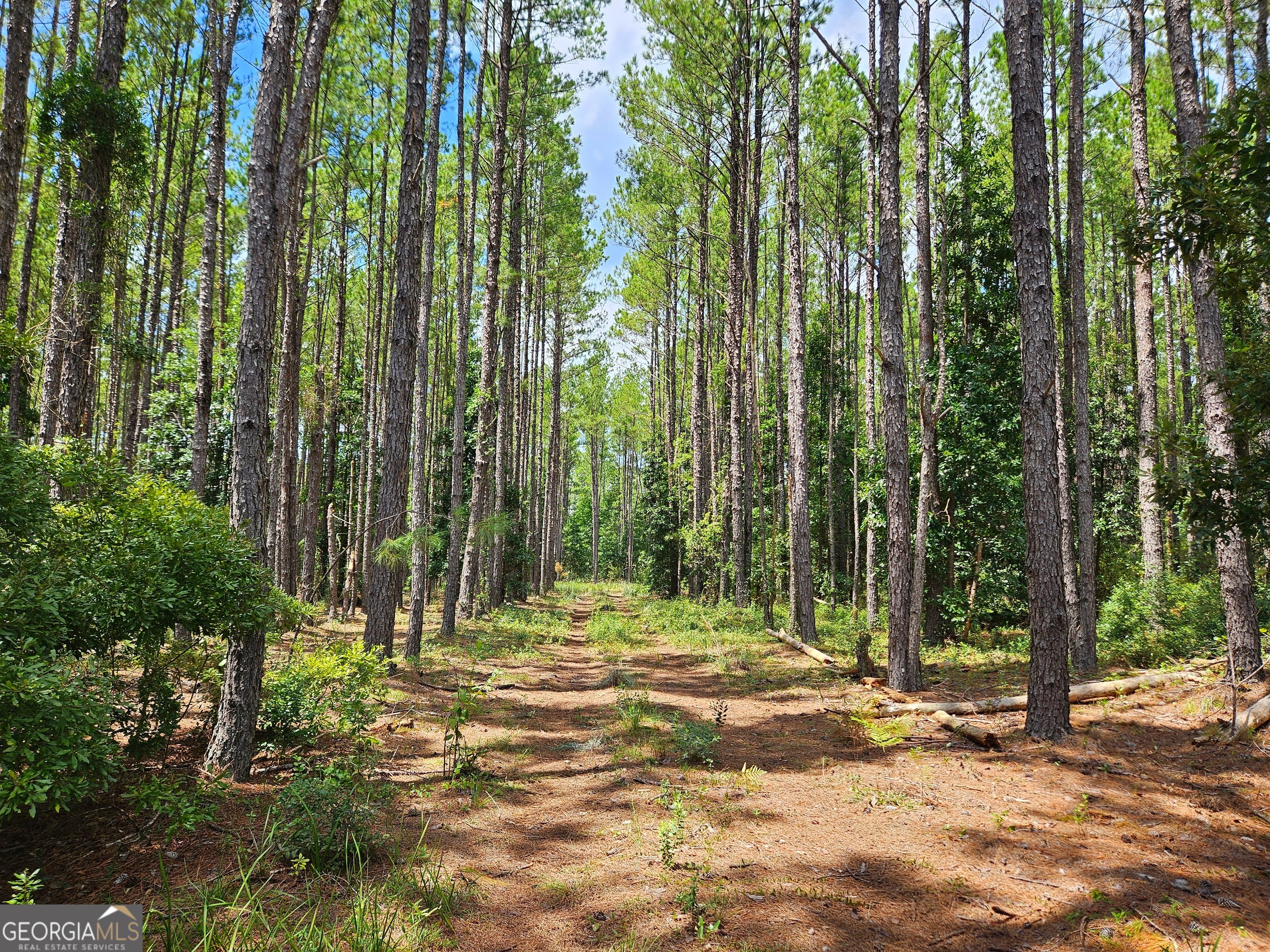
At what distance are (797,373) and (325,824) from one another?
10.8m

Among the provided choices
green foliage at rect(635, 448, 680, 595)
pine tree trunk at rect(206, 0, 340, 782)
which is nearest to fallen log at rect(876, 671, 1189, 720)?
pine tree trunk at rect(206, 0, 340, 782)

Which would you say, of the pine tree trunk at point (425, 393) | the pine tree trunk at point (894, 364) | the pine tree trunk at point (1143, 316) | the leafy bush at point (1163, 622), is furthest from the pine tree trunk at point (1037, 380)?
the pine tree trunk at point (425, 393)

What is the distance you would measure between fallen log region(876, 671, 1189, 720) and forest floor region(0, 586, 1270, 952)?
20 cm

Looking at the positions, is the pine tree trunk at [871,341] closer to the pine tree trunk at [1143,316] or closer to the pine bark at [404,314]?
the pine tree trunk at [1143,316]

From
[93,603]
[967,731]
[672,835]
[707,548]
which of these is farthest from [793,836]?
[707,548]

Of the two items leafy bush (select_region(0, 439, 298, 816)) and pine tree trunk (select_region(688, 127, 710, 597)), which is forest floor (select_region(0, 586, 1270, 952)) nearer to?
leafy bush (select_region(0, 439, 298, 816))

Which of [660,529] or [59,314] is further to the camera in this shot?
[660,529]

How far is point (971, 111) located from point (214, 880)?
15634mm

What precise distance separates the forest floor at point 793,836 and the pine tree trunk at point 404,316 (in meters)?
1.95

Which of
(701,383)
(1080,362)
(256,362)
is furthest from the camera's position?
(701,383)

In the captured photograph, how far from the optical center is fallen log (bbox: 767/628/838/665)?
10680 millimetres

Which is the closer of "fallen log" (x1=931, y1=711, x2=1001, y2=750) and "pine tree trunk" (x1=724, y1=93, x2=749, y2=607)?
"fallen log" (x1=931, y1=711, x2=1001, y2=750)

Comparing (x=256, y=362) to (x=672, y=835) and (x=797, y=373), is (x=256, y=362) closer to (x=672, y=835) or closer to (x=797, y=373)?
(x=672, y=835)

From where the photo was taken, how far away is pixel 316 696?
559 cm
